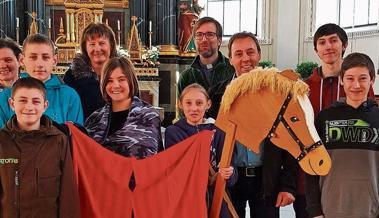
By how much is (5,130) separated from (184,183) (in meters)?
0.97

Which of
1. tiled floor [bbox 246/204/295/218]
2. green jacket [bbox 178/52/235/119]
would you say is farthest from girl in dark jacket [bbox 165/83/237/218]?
tiled floor [bbox 246/204/295/218]

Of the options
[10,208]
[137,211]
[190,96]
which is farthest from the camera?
[190,96]

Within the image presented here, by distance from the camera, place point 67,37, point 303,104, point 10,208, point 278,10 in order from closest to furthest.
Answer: point 303,104, point 10,208, point 67,37, point 278,10

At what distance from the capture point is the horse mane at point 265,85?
6.91 ft

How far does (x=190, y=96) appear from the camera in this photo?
278cm

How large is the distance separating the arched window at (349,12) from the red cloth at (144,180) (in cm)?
1006

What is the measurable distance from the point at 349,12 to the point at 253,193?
10.5 m

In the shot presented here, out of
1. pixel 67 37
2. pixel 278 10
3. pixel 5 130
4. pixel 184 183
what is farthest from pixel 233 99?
pixel 278 10

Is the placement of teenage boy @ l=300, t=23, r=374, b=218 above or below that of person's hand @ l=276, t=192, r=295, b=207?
above

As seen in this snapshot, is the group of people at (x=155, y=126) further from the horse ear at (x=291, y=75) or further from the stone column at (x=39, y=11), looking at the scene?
the stone column at (x=39, y=11)

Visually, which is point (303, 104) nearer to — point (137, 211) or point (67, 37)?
point (137, 211)

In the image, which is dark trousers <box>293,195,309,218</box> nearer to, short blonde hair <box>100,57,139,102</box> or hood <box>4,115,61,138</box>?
short blonde hair <box>100,57,139,102</box>

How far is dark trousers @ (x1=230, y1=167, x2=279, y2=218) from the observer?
9.51 ft

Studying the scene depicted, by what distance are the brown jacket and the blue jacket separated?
36 centimetres
